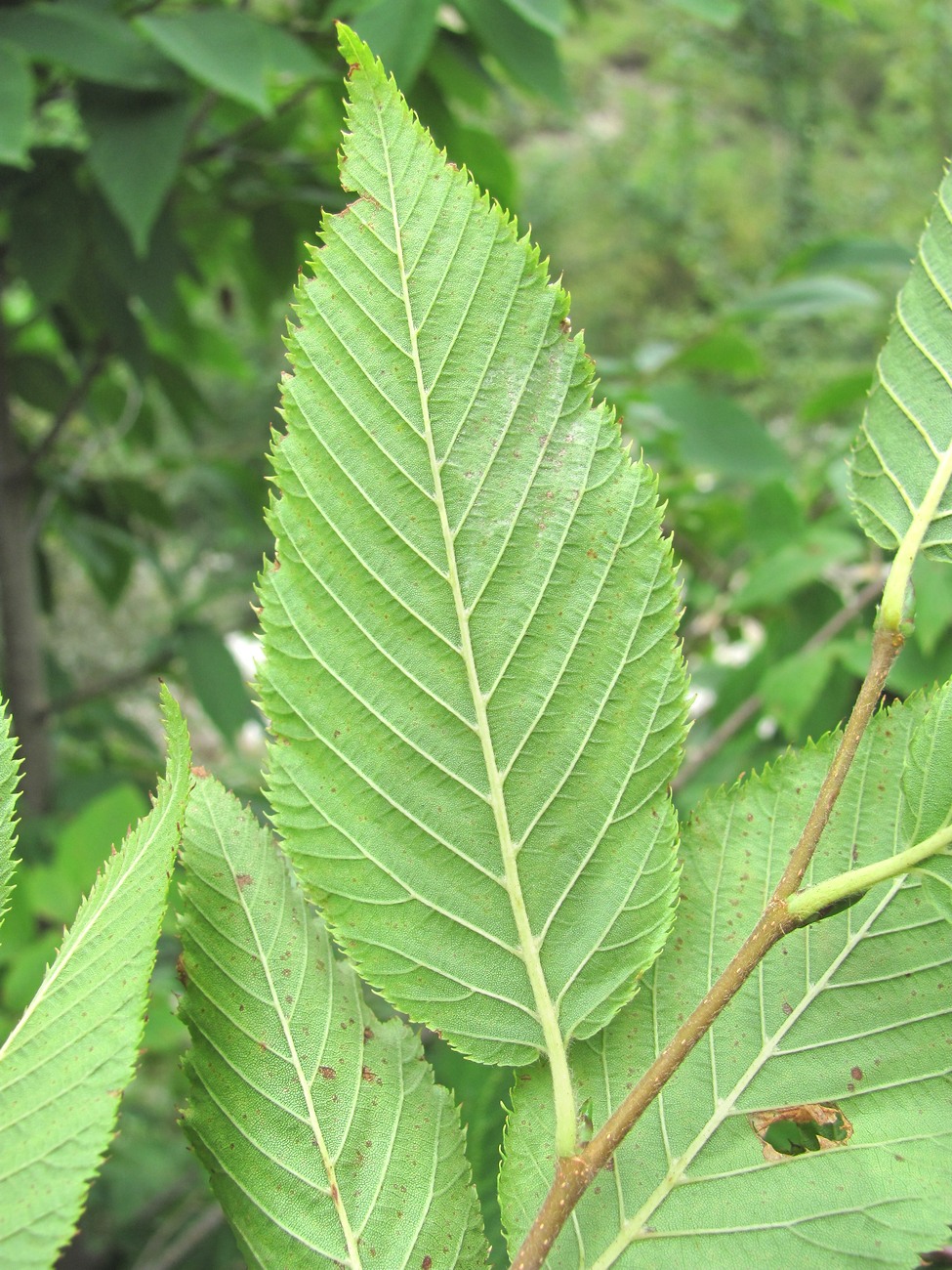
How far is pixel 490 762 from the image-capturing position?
28 centimetres

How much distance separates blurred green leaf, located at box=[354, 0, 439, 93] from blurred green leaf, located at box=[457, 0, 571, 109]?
0.07m

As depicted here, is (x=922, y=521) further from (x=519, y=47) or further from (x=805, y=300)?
(x=805, y=300)

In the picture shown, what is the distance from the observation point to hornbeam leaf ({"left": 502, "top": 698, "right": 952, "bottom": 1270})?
0.88 ft

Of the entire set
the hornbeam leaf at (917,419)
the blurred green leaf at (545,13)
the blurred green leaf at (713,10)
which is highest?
the blurred green leaf at (545,13)

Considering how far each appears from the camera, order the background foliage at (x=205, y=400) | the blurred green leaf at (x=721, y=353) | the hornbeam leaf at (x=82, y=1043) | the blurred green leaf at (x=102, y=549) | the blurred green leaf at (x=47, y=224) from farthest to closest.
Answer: the blurred green leaf at (x=102, y=549) < the blurred green leaf at (x=721, y=353) < the blurred green leaf at (x=47, y=224) < the background foliage at (x=205, y=400) < the hornbeam leaf at (x=82, y=1043)

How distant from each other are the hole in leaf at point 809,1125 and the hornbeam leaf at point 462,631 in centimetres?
5

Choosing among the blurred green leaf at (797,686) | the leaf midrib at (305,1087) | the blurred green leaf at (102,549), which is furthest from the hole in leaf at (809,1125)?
the blurred green leaf at (102,549)

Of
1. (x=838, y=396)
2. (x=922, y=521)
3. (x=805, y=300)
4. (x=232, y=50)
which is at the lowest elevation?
(x=922, y=521)

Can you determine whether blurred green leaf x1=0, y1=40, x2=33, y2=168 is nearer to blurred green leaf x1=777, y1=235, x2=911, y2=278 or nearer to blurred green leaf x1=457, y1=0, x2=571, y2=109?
blurred green leaf x1=457, y1=0, x2=571, y2=109

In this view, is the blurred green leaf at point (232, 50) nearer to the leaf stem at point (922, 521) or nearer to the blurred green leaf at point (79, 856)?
the blurred green leaf at point (79, 856)

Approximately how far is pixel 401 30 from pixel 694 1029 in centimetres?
76

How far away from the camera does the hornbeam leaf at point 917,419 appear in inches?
12.0

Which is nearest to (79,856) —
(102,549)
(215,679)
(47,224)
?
(215,679)

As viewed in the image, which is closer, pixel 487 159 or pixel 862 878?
pixel 862 878
